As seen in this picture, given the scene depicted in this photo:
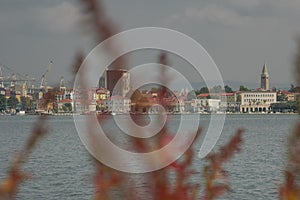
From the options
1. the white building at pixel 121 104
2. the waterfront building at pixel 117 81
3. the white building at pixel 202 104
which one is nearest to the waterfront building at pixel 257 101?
the white building at pixel 202 104

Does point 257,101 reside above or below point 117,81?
above

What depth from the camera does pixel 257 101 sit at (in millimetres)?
167500

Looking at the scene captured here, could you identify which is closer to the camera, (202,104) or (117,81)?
(117,81)

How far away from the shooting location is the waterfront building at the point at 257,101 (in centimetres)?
16050

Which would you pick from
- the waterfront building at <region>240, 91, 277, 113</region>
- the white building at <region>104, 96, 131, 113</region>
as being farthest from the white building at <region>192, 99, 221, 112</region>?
the waterfront building at <region>240, 91, 277, 113</region>

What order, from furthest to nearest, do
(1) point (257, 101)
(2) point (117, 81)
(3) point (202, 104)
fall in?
1. (1) point (257, 101)
2. (3) point (202, 104)
3. (2) point (117, 81)

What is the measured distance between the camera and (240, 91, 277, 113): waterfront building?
160500mm

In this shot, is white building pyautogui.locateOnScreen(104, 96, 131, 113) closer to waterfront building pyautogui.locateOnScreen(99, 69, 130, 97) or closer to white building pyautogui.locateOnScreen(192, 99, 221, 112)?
waterfront building pyautogui.locateOnScreen(99, 69, 130, 97)

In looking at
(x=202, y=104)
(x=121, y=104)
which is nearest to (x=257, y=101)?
(x=202, y=104)

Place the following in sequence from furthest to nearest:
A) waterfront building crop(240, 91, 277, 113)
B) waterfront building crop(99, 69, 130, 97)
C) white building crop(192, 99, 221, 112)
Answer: waterfront building crop(240, 91, 277, 113), white building crop(192, 99, 221, 112), waterfront building crop(99, 69, 130, 97)

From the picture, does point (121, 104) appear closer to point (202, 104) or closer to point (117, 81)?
point (117, 81)

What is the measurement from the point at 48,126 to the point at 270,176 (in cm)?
2440

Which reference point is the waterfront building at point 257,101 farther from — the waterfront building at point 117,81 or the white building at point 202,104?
the waterfront building at point 117,81

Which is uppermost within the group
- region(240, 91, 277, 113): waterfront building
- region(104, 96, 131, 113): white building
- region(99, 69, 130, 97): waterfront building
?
region(240, 91, 277, 113): waterfront building
